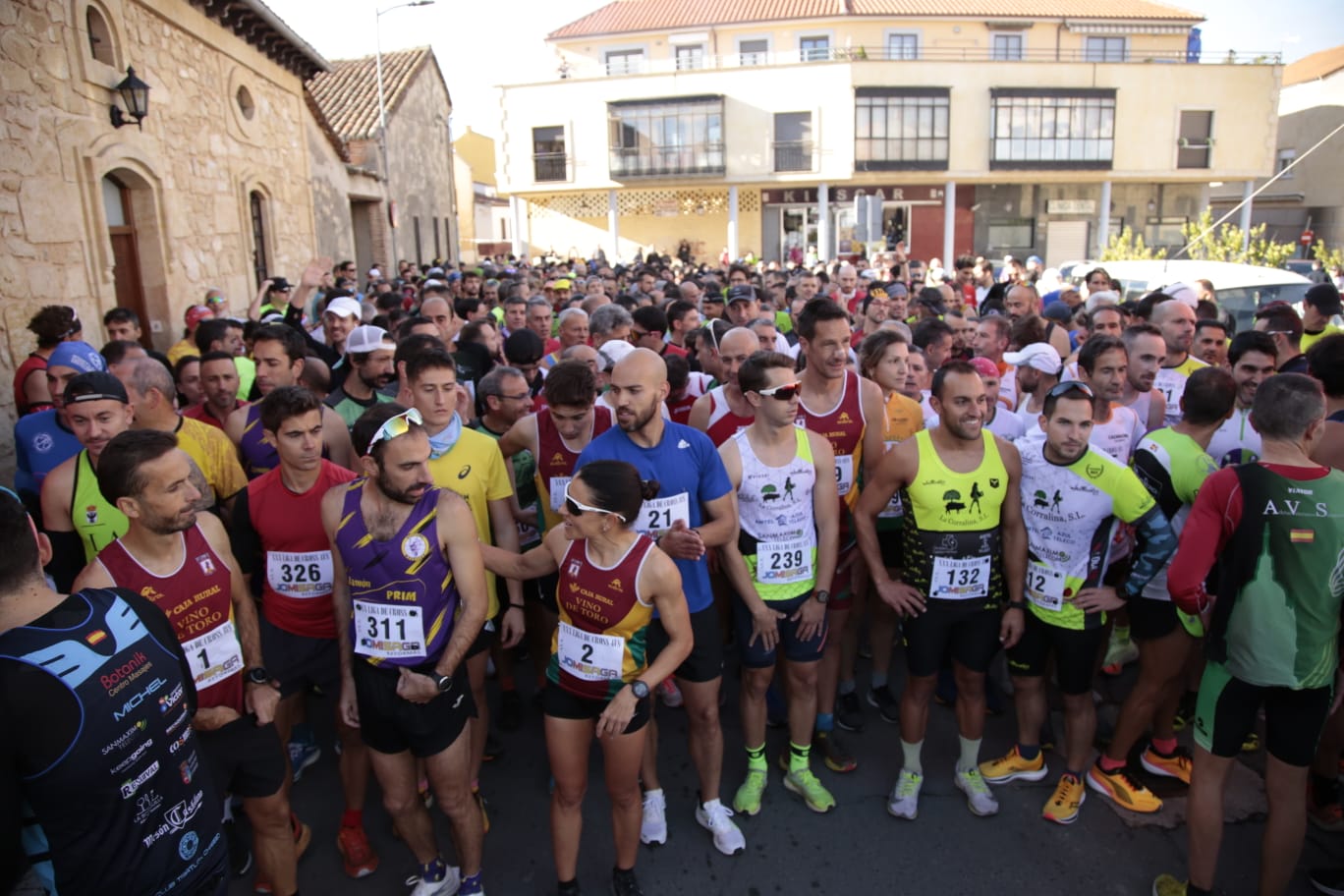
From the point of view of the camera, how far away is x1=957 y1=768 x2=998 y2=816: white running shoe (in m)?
3.88

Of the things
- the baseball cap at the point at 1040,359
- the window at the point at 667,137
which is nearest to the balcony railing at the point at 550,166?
the window at the point at 667,137

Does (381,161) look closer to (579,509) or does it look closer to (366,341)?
(366,341)

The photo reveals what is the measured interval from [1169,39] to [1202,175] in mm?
6915

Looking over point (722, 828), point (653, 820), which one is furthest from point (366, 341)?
point (722, 828)

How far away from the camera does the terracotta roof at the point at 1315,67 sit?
136ft

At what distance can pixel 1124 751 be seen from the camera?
4008 millimetres

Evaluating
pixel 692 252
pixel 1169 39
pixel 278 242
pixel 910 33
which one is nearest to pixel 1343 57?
pixel 1169 39

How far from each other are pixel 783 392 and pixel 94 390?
10.0ft

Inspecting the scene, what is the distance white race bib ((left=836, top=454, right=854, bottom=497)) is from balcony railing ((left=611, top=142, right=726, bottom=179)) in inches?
1299

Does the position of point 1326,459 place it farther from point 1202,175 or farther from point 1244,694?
point 1202,175

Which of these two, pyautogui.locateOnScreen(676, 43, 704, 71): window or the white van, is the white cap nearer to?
the white van

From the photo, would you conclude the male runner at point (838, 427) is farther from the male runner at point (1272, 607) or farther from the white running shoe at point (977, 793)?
the male runner at point (1272, 607)

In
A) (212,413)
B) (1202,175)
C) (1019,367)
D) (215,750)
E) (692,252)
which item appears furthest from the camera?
(692,252)

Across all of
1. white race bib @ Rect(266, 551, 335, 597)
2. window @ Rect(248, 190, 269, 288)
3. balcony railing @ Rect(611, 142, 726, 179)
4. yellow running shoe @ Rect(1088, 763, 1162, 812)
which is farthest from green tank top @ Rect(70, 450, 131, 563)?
balcony railing @ Rect(611, 142, 726, 179)
